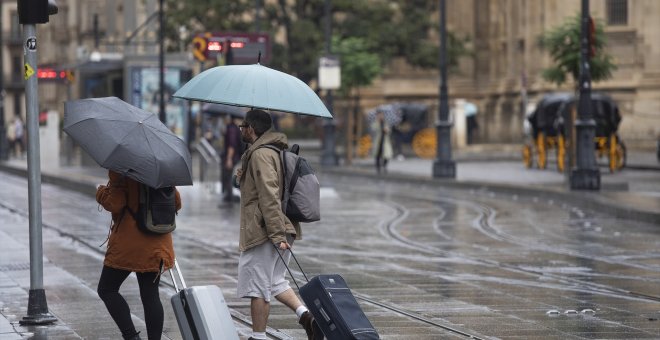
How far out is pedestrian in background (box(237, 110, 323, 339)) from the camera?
1043cm

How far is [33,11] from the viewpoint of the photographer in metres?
12.2

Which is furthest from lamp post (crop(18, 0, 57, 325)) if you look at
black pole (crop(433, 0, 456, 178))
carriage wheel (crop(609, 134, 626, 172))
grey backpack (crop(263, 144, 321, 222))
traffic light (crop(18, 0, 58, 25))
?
carriage wheel (crop(609, 134, 626, 172))

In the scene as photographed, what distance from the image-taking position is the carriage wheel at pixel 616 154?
4150 centimetres

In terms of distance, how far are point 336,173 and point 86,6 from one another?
5123 cm

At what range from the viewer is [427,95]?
74438 millimetres

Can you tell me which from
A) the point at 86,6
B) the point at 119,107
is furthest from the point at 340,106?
the point at 119,107

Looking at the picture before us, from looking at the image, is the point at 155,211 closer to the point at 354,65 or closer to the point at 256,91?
the point at 256,91

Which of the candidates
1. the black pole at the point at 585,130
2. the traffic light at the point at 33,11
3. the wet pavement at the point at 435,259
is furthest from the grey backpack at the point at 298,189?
the black pole at the point at 585,130

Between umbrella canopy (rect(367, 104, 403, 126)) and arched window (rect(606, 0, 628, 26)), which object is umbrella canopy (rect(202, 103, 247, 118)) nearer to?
umbrella canopy (rect(367, 104, 403, 126))

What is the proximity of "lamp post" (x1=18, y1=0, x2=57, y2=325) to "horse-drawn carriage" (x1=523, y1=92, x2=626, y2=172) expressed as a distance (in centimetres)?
2713

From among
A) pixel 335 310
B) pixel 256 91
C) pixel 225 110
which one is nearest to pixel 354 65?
pixel 225 110

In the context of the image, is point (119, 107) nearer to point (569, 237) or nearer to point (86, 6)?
point (569, 237)

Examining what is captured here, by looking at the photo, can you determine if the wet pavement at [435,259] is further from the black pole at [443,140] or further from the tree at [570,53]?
the tree at [570,53]

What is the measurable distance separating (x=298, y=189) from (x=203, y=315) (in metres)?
1.29
